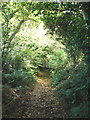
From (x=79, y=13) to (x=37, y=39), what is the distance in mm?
4924

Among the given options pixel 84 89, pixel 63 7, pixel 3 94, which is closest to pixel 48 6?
pixel 63 7

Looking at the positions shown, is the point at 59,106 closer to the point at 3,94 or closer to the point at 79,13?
the point at 3,94

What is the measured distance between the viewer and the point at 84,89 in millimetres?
3125

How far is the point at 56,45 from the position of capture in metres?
9.67

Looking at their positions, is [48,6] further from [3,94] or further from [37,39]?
[37,39]

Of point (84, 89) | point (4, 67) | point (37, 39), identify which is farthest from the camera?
point (37, 39)

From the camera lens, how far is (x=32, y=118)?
384cm

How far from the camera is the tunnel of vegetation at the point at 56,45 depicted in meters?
3.56

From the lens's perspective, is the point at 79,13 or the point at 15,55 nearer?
the point at 79,13

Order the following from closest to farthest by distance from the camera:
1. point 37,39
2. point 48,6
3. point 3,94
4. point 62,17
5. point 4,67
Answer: point 3,94 < point 48,6 < point 62,17 < point 4,67 < point 37,39

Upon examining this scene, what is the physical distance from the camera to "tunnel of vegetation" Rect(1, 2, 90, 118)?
3.56 meters

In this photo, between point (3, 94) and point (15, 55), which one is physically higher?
point (15, 55)

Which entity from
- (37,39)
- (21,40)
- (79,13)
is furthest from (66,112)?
(37,39)

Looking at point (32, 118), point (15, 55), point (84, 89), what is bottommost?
point (32, 118)
